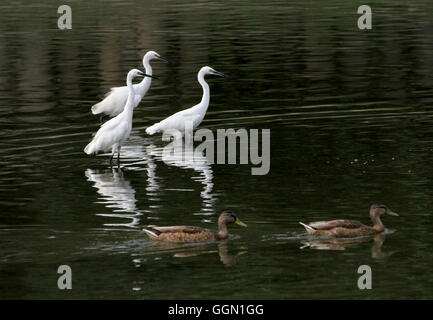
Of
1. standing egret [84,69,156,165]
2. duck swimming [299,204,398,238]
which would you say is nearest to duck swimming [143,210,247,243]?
duck swimming [299,204,398,238]

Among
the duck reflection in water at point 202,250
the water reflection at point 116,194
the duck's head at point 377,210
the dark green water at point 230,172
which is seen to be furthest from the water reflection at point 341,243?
the water reflection at point 116,194

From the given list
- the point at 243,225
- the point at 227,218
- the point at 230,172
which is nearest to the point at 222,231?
the point at 227,218

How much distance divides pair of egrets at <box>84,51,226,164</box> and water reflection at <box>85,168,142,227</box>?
754mm

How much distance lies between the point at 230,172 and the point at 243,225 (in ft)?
18.2

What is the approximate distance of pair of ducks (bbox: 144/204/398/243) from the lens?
16875 millimetres

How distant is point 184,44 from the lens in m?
47.0

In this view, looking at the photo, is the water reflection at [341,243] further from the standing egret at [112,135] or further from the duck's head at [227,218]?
the standing egret at [112,135]

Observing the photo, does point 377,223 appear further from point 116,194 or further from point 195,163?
point 195,163

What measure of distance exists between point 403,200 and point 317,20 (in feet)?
120

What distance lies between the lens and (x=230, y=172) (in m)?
23.2

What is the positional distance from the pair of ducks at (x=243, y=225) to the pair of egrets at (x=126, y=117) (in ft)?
23.8

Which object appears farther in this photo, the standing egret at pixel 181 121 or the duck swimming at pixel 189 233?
the standing egret at pixel 181 121

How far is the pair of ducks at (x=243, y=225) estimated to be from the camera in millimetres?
16875
